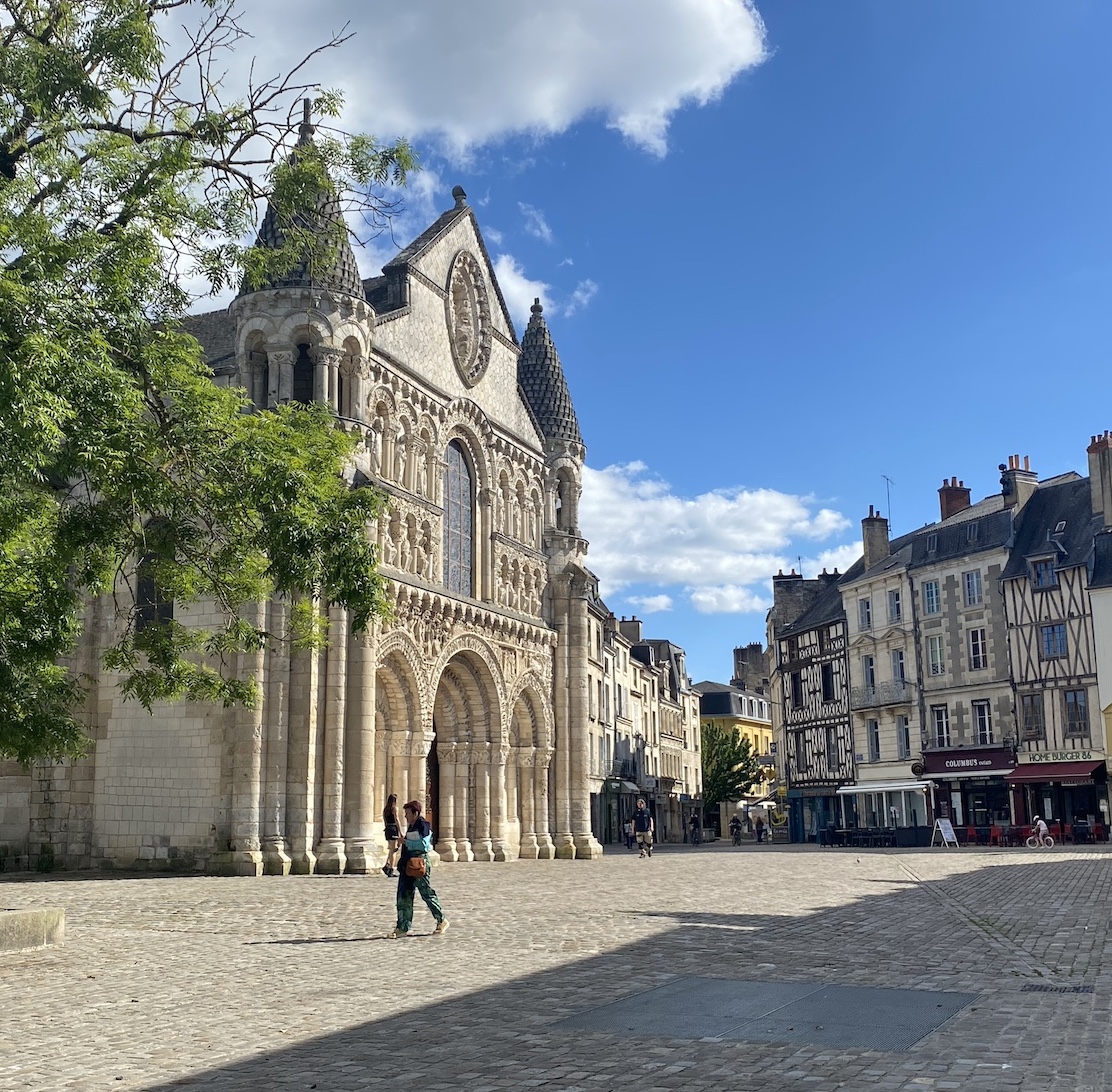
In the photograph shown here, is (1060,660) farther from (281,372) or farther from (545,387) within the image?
(281,372)

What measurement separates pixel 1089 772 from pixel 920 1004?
31.1 m

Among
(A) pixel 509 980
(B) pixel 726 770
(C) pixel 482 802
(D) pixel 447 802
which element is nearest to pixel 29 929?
(A) pixel 509 980

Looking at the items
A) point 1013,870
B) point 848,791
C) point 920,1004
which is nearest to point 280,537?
point 920,1004

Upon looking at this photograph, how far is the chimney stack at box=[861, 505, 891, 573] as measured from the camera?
46.0 meters

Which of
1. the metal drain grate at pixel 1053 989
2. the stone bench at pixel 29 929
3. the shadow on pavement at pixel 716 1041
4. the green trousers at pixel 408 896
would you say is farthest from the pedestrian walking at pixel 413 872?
the metal drain grate at pixel 1053 989

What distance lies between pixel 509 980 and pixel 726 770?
184 ft

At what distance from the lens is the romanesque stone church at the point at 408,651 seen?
20938mm

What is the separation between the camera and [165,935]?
37.7 ft

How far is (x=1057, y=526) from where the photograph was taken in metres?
38.7

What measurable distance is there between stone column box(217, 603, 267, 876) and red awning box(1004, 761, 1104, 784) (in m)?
24.9

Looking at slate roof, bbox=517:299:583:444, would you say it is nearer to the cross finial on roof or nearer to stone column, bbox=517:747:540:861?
stone column, bbox=517:747:540:861

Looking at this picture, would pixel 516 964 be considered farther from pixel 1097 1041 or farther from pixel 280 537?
pixel 1097 1041

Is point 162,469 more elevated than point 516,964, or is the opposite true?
point 162,469

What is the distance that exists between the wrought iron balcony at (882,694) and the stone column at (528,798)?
17.6 meters
